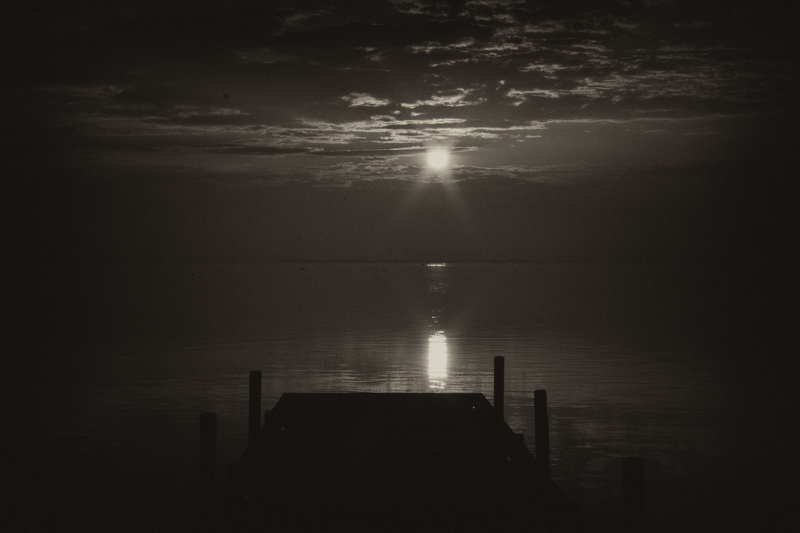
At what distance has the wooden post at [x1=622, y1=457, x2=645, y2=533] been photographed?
11.7m

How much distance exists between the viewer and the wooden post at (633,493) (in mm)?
11672

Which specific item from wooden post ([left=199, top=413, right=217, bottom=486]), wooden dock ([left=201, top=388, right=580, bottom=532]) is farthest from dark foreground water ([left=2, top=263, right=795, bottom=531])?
wooden post ([left=199, top=413, right=217, bottom=486])

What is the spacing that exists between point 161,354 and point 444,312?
3786cm

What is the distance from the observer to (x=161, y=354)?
4441cm

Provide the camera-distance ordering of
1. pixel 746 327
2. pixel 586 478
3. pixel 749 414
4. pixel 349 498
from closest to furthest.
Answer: pixel 349 498 → pixel 586 478 → pixel 749 414 → pixel 746 327

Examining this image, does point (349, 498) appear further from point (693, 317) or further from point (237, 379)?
point (693, 317)

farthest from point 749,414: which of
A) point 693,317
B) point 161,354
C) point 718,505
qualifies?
point 693,317

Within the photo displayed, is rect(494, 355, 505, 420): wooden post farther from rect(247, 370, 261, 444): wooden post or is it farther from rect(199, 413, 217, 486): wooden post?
rect(199, 413, 217, 486): wooden post

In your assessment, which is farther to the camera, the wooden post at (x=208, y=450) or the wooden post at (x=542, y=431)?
the wooden post at (x=542, y=431)

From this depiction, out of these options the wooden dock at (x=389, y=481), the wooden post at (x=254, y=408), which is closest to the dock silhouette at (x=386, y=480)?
the wooden dock at (x=389, y=481)

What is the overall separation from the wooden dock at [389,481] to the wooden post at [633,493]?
1.03 meters

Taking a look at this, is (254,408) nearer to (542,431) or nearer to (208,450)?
(208,450)

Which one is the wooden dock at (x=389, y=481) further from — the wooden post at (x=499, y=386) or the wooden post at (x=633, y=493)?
the wooden post at (x=499, y=386)

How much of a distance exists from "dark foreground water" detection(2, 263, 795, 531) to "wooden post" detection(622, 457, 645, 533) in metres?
7.02
